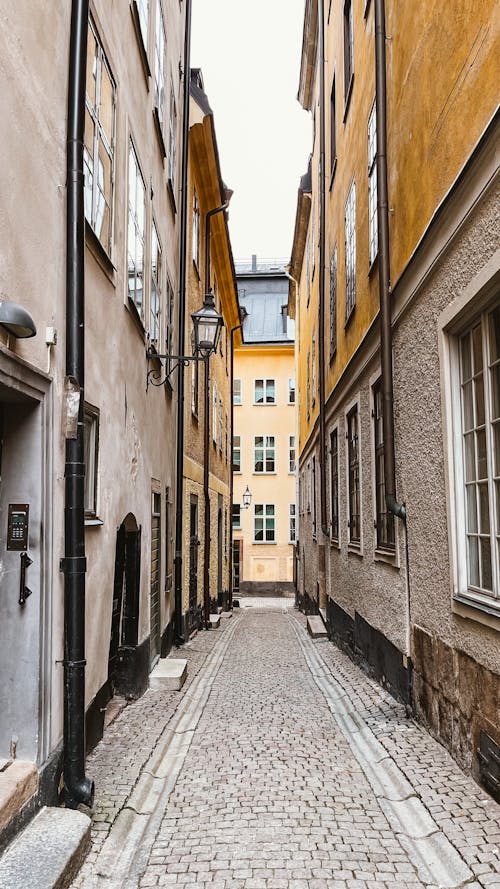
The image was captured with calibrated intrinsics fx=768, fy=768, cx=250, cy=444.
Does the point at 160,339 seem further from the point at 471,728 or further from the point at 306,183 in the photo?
the point at 306,183

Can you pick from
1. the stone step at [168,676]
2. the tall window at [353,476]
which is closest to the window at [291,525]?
the tall window at [353,476]

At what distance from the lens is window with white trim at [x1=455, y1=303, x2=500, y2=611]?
183 inches

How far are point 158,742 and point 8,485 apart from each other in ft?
9.15

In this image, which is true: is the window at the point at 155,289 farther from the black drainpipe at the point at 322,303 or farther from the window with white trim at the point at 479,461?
the black drainpipe at the point at 322,303

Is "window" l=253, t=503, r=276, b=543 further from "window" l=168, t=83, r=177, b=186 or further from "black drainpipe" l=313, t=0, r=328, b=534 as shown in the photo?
"window" l=168, t=83, r=177, b=186

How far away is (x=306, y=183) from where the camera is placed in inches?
850

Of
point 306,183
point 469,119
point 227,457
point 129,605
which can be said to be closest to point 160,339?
point 129,605

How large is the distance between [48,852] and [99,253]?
391 cm

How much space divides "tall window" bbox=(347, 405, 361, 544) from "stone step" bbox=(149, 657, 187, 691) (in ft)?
9.92

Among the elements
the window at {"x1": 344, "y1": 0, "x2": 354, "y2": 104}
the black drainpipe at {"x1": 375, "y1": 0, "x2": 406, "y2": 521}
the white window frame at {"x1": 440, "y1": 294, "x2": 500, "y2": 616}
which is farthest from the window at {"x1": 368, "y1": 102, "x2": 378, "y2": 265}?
the white window frame at {"x1": 440, "y1": 294, "x2": 500, "y2": 616}

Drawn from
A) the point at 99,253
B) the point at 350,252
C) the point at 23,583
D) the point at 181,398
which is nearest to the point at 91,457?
the point at 99,253

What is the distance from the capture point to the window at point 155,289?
358 inches

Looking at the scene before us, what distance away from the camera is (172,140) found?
447 inches

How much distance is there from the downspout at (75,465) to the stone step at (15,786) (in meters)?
0.47
